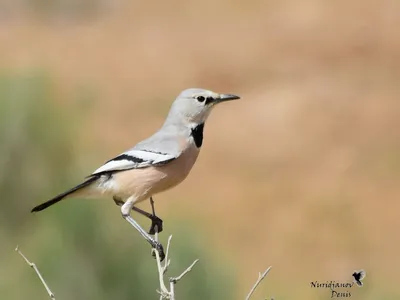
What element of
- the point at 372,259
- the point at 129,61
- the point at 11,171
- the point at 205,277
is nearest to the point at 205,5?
the point at 129,61

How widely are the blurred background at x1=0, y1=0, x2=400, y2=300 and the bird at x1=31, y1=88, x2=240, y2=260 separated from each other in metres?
2.73

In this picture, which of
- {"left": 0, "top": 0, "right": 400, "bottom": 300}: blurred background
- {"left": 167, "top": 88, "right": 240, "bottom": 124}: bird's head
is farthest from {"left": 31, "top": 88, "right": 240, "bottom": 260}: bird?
{"left": 0, "top": 0, "right": 400, "bottom": 300}: blurred background

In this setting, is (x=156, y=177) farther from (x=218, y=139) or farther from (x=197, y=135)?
(x=218, y=139)

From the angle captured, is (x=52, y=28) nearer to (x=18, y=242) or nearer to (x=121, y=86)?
(x=121, y=86)

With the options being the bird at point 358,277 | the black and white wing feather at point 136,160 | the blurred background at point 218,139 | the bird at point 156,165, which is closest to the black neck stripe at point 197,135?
the bird at point 156,165

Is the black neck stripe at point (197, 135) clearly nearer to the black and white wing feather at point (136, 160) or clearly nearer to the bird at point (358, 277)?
the black and white wing feather at point (136, 160)

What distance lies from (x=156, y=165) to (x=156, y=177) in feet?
0.16

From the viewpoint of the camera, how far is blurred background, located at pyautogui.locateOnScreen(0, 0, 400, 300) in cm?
721

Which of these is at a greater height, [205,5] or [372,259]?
[205,5]

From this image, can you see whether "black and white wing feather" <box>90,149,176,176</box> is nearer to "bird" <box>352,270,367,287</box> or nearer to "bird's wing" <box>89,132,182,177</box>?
"bird's wing" <box>89,132,182,177</box>

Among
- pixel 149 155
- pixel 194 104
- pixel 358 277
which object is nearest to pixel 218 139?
pixel 358 277

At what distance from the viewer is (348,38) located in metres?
18.3

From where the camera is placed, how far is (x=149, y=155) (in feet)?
13.1

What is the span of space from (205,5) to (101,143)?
8149 millimetres
